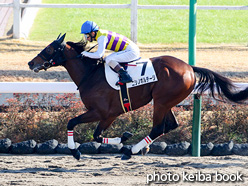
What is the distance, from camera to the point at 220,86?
6.19 m

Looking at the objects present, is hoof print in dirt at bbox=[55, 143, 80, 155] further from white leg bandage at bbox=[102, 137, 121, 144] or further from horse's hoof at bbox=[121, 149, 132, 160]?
horse's hoof at bbox=[121, 149, 132, 160]

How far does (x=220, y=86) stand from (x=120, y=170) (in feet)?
6.17

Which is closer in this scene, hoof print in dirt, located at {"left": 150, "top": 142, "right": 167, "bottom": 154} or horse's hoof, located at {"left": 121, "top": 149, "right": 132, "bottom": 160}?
horse's hoof, located at {"left": 121, "top": 149, "right": 132, "bottom": 160}

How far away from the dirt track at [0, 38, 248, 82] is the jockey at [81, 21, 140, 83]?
342 cm

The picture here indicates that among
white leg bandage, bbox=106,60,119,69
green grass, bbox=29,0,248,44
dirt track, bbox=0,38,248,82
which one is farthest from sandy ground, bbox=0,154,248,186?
green grass, bbox=29,0,248,44

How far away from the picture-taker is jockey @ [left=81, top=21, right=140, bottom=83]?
579 cm

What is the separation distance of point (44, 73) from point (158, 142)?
4130mm

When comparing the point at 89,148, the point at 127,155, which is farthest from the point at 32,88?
the point at 127,155

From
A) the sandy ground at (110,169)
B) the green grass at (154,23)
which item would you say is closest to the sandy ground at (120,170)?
the sandy ground at (110,169)

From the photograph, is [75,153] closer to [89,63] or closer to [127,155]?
[127,155]

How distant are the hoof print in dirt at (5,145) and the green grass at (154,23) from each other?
6697mm

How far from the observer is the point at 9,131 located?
264 inches

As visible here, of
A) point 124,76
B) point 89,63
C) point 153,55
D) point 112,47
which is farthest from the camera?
point 153,55

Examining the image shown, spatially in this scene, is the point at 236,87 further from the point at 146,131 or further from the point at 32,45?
the point at 32,45
